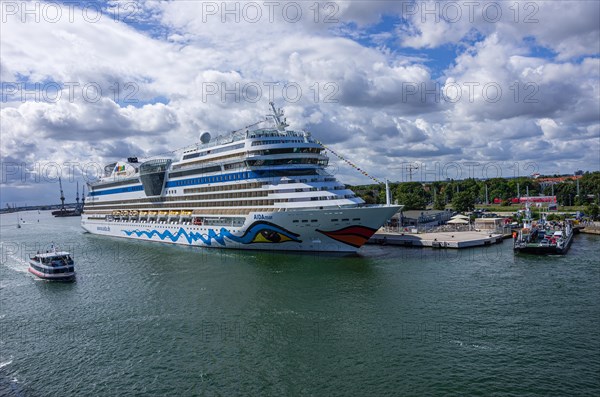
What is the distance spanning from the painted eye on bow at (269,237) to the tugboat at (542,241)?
28557 millimetres

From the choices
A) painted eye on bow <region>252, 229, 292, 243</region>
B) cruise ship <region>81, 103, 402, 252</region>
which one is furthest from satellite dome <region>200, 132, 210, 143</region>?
painted eye on bow <region>252, 229, 292, 243</region>

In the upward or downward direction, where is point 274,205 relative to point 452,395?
upward

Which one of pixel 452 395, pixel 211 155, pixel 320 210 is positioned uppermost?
pixel 211 155

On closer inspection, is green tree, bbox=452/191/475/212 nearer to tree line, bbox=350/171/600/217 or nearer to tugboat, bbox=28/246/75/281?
tree line, bbox=350/171/600/217

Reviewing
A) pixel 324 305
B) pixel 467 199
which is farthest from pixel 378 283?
pixel 467 199

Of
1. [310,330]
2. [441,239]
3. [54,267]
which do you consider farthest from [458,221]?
[54,267]

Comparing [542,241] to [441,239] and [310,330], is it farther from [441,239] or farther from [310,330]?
[310,330]

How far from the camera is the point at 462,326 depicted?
83.7ft

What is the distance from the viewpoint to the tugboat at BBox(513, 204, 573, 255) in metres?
49.2

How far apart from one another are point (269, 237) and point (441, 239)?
25.8 metres

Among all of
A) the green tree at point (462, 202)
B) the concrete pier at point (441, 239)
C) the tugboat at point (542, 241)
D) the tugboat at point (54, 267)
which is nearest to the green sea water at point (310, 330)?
the tugboat at point (54, 267)

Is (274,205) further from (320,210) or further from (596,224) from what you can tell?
(596,224)

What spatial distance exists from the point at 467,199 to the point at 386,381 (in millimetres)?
84621

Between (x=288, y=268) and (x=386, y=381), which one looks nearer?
(x=386, y=381)
